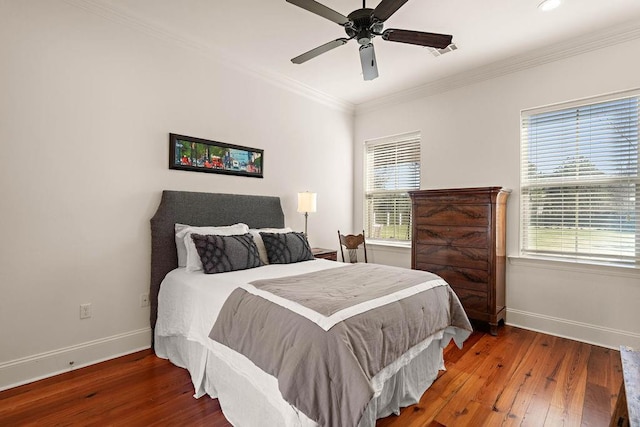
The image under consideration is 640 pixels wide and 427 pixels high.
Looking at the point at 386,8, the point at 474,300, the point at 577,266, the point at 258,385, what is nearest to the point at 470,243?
the point at 474,300

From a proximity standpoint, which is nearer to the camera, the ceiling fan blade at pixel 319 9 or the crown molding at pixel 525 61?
the ceiling fan blade at pixel 319 9

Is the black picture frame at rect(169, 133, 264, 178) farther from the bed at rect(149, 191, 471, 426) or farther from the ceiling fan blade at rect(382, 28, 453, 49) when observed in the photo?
the ceiling fan blade at rect(382, 28, 453, 49)

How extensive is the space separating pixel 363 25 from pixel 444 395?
248cm

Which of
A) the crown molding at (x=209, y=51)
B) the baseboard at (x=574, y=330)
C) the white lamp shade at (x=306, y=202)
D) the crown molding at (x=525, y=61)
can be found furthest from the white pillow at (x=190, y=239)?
the baseboard at (x=574, y=330)

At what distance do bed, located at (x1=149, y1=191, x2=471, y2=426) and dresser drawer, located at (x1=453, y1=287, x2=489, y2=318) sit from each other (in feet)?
2.92

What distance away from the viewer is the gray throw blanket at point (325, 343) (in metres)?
1.29

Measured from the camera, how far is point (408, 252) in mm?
4172

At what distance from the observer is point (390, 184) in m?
4.52

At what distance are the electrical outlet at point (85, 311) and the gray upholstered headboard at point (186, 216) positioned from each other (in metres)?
0.43

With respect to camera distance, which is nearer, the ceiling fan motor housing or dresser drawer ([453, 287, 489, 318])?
the ceiling fan motor housing

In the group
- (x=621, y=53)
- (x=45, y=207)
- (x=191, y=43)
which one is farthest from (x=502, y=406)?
(x=191, y=43)

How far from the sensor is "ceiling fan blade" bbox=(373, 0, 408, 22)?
1815 millimetres

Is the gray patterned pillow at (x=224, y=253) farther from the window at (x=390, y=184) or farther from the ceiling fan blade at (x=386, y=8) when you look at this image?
the window at (x=390, y=184)

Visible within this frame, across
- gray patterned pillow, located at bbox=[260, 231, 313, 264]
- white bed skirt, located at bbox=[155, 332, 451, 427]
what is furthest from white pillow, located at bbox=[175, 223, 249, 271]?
white bed skirt, located at bbox=[155, 332, 451, 427]
